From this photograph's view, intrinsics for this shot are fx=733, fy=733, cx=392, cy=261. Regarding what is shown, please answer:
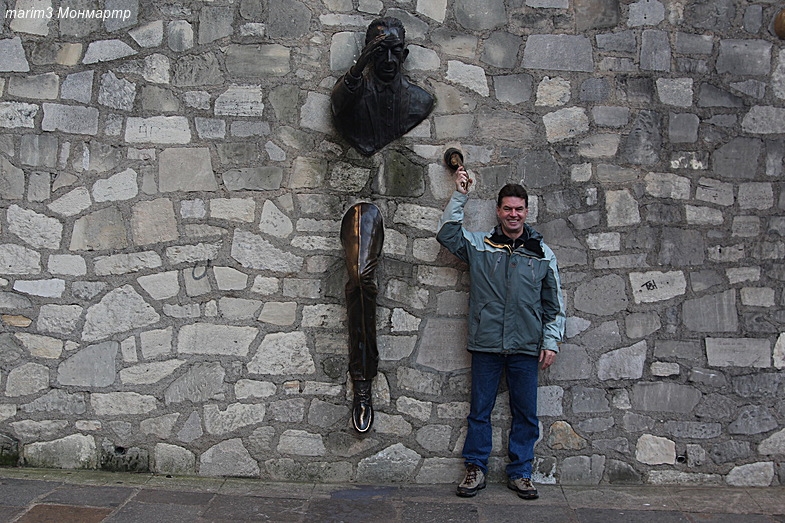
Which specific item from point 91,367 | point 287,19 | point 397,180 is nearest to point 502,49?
point 397,180

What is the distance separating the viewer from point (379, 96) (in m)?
3.66

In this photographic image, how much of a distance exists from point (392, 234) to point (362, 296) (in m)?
0.38

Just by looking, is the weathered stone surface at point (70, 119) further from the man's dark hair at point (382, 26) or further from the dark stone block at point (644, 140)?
the dark stone block at point (644, 140)

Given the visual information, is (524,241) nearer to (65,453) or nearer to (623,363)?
(623,363)

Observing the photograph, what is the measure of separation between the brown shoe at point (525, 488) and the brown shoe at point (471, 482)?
170 mm

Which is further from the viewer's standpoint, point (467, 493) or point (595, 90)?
point (595, 90)

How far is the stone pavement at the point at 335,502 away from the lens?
10.9 feet

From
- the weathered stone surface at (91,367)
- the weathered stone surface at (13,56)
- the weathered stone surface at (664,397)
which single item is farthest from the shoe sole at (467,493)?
A: the weathered stone surface at (13,56)

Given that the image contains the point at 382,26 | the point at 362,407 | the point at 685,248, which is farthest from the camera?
the point at 685,248

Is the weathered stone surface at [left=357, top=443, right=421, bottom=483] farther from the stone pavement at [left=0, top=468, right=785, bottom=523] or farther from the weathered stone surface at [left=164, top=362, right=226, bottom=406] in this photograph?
the weathered stone surface at [left=164, top=362, right=226, bottom=406]

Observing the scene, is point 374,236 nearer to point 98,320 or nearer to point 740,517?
point 98,320

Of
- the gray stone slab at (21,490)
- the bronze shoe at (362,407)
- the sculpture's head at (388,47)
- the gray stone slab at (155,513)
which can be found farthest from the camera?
the bronze shoe at (362,407)

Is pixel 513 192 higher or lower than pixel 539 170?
lower

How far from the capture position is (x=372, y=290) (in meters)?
3.60
